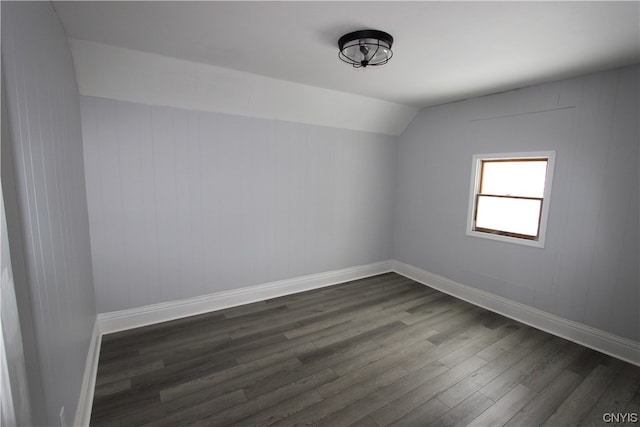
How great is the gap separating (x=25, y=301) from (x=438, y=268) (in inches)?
162

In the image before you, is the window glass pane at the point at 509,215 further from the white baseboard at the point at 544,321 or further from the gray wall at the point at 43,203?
the gray wall at the point at 43,203

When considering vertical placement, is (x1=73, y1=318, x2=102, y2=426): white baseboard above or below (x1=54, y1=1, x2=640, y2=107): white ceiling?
below

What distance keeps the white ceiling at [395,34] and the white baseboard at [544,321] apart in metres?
2.37

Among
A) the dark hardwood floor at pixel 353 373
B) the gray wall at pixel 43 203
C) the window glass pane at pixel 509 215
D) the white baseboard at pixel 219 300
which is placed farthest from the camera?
the window glass pane at pixel 509 215

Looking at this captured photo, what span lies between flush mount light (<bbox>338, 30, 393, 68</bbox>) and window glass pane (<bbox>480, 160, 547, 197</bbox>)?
208 centimetres

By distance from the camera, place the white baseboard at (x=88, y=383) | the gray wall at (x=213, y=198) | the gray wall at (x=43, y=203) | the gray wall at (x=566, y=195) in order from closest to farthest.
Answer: the gray wall at (x=43, y=203), the white baseboard at (x=88, y=383), the gray wall at (x=566, y=195), the gray wall at (x=213, y=198)

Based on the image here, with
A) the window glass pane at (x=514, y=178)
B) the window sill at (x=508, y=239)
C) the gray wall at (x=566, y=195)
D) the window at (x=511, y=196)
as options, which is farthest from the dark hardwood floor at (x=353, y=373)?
the window glass pane at (x=514, y=178)

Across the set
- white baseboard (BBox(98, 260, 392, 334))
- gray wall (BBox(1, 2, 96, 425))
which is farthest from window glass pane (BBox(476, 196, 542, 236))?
gray wall (BBox(1, 2, 96, 425))

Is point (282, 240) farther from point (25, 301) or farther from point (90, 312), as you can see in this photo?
point (25, 301)

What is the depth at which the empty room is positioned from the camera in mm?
1620

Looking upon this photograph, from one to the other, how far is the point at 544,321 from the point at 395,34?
3157 mm

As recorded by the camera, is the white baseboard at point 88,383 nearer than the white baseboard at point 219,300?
Yes

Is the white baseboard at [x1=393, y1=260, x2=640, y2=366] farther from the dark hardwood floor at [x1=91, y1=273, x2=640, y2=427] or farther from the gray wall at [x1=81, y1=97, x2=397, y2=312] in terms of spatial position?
the gray wall at [x1=81, y1=97, x2=397, y2=312]

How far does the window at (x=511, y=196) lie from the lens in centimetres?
302
